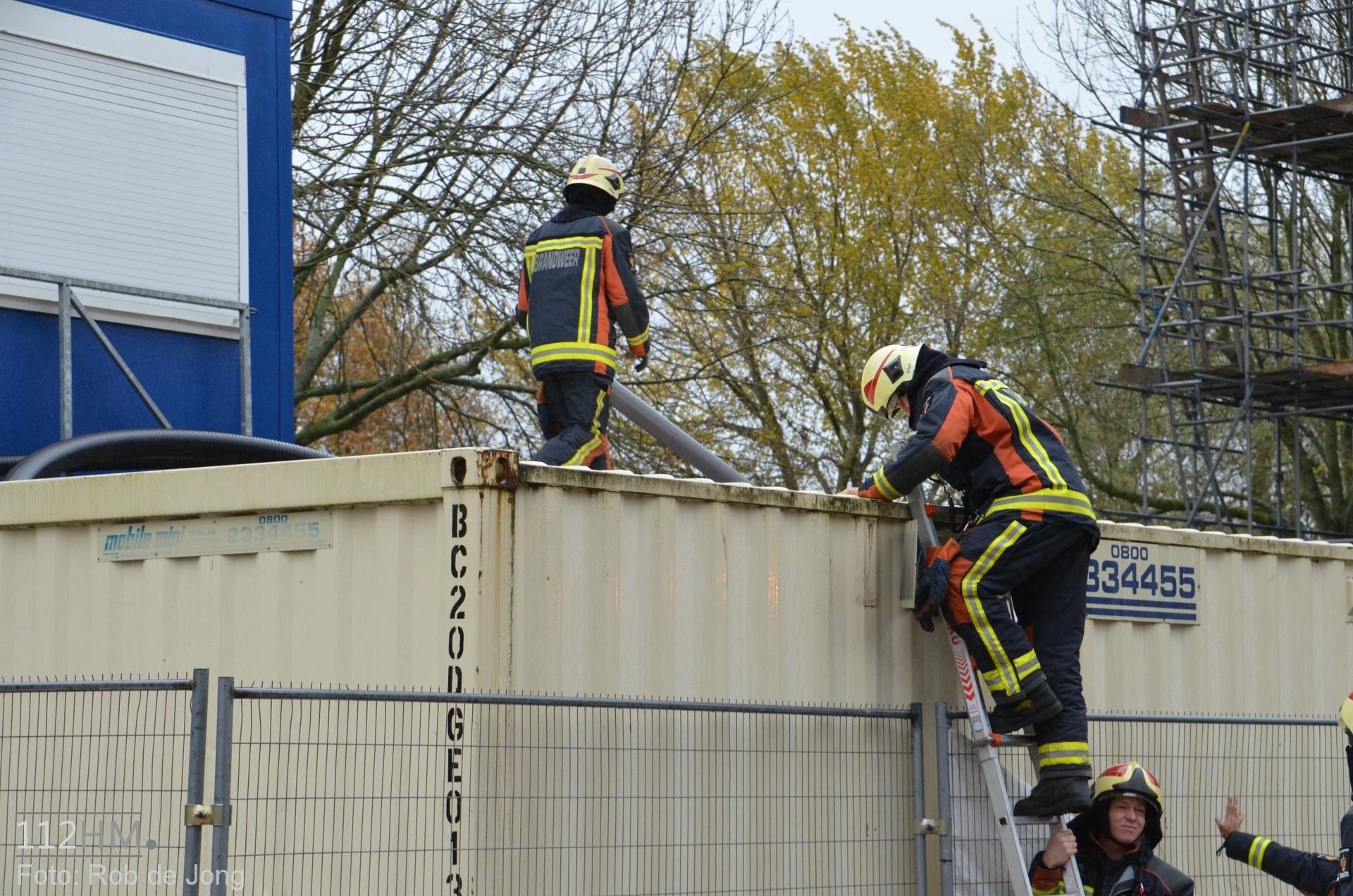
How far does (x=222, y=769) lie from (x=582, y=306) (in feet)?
13.4

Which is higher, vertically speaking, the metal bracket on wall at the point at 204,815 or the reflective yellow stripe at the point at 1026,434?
the reflective yellow stripe at the point at 1026,434

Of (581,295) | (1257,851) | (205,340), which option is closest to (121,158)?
(205,340)

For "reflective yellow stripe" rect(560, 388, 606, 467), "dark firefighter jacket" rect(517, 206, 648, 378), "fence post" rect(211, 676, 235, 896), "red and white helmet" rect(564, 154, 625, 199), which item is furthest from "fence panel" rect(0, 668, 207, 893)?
"red and white helmet" rect(564, 154, 625, 199)

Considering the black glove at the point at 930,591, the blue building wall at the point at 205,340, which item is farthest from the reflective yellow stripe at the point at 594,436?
the blue building wall at the point at 205,340

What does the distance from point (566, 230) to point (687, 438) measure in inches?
67.9

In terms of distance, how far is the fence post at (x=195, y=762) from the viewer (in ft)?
15.3

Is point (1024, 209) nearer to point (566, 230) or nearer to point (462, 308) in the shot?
point (462, 308)

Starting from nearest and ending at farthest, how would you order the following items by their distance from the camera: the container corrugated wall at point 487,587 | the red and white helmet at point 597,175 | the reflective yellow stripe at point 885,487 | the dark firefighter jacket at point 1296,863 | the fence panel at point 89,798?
the container corrugated wall at point 487,587
the fence panel at point 89,798
the dark firefighter jacket at point 1296,863
the reflective yellow stripe at point 885,487
the red and white helmet at point 597,175

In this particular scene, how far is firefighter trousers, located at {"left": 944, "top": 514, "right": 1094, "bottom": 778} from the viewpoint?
6.34m

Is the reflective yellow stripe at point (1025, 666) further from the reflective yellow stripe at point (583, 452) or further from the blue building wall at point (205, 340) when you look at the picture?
the blue building wall at point (205, 340)

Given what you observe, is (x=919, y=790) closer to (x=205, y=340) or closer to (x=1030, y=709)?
(x=1030, y=709)

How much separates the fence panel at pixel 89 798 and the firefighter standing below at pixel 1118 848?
3.13 m

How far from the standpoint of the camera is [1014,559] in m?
6.38

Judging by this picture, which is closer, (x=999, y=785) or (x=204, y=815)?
(x=204, y=815)
